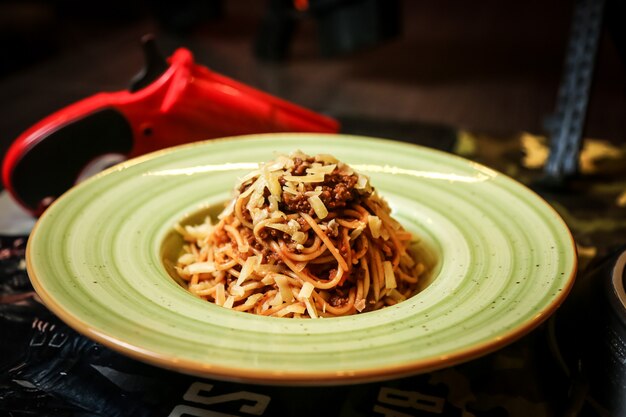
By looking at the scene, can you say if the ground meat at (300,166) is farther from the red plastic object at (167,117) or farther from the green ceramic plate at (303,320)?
the red plastic object at (167,117)

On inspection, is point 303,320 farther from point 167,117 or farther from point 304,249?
point 167,117

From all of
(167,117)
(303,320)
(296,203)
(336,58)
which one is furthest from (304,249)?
(336,58)

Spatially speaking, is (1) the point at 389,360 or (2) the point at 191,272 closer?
(1) the point at 389,360

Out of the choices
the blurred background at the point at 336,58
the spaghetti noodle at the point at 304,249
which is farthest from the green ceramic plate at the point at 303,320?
the blurred background at the point at 336,58

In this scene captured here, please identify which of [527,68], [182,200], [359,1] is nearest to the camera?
[182,200]

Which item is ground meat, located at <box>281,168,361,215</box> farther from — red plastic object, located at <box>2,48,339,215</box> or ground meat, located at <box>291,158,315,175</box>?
red plastic object, located at <box>2,48,339,215</box>

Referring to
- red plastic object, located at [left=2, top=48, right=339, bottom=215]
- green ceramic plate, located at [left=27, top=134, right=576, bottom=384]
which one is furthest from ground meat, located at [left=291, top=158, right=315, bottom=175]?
red plastic object, located at [left=2, top=48, right=339, bottom=215]

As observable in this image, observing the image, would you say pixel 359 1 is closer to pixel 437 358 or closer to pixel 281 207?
pixel 281 207

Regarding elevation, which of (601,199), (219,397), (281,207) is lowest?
(601,199)

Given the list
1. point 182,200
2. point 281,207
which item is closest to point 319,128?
point 182,200

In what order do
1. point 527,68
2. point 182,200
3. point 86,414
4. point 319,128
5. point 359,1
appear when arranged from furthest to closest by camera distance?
point 527,68, point 359,1, point 319,128, point 182,200, point 86,414
